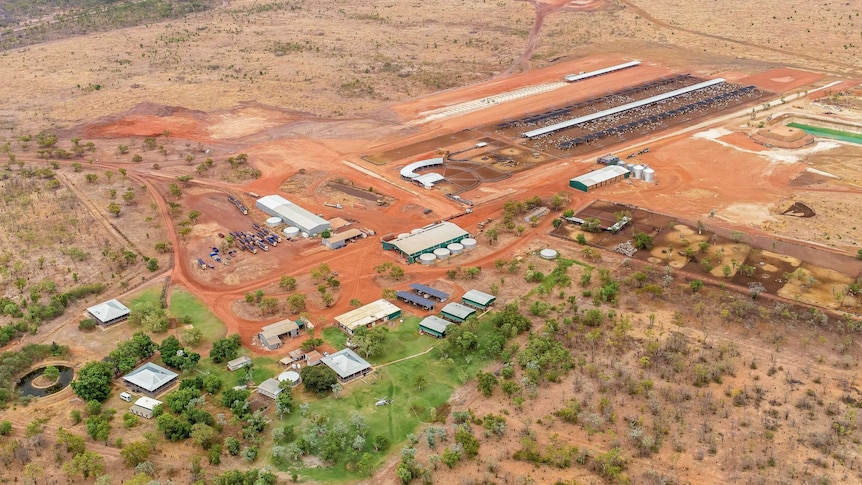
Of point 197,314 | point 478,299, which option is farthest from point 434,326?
point 197,314

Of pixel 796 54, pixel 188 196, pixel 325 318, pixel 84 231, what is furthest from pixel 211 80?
pixel 796 54

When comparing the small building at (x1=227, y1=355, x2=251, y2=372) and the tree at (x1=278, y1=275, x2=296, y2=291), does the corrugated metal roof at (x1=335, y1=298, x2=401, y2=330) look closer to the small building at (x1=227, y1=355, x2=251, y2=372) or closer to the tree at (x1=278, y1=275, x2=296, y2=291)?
the tree at (x1=278, y1=275, x2=296, y2=291)

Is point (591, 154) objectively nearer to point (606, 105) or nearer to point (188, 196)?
point (606, 105)

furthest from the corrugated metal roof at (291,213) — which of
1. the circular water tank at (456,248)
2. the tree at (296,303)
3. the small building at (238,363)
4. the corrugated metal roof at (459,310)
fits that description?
the small building at (238,363)

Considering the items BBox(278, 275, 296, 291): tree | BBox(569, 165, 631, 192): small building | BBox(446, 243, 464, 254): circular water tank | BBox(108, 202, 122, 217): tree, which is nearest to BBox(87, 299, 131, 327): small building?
BBox(278, 275, 296, 291): tree

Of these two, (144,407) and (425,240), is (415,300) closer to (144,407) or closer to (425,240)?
(425,240)
